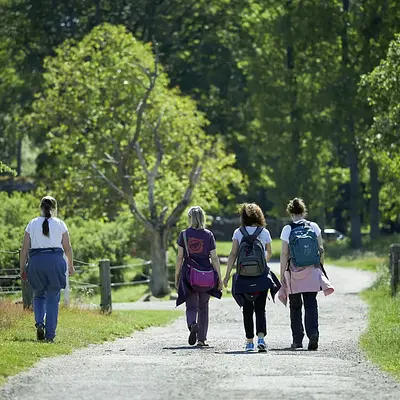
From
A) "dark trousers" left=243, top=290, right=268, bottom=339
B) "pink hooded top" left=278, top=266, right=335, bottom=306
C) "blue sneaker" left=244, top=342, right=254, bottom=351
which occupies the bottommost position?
"blue sneaker" left=244, top=342, right=254, bottom=351

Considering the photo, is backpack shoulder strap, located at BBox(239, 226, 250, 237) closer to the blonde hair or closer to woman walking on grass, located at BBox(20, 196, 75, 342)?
the blonde hair

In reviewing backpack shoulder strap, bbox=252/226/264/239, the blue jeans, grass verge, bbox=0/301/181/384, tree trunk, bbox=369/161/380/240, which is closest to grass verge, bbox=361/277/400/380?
backpack shoulder strap, bbox=252/226/264/239

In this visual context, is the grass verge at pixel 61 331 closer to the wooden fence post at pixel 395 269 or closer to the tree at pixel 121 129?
the wooden fence post at pixel 395 269

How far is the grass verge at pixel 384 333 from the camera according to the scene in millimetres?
14573

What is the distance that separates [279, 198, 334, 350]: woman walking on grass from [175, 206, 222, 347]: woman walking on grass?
1088 millimetres

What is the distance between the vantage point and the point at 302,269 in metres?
16.8

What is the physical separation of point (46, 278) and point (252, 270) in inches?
103

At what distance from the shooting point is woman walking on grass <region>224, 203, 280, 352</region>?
1664 cm

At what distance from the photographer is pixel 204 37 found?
68875mm

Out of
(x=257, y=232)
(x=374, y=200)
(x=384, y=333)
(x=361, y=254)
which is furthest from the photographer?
(x=374, y=200)

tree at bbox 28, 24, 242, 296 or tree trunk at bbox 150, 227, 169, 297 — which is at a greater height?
tree at bbox 28, 24, 242, 296

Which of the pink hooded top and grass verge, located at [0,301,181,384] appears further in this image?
the pink hooded top

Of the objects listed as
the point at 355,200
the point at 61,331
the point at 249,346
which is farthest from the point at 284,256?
the point at 355,200

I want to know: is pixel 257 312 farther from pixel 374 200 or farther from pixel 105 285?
pixel 374 200
